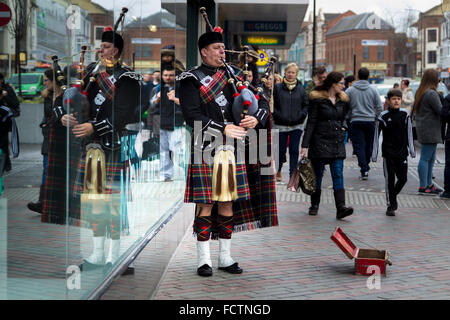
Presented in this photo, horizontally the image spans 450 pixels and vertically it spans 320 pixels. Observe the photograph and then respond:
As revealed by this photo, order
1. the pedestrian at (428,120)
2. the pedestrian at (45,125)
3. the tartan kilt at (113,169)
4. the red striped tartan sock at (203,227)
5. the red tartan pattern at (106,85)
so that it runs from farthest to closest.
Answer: the pedestrian at (428,120) < the red striped tartan sock at (203,227) < the tartan kilt at (113,169) < the red tartan pattern at (106,85) < the pedestrian at (45,125)

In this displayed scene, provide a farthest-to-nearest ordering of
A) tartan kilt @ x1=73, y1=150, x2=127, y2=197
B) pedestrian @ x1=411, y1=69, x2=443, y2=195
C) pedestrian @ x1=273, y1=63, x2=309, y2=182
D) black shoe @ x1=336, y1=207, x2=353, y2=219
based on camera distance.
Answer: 1. pedestrian @ x1=273, y1=63, x2=309, y2=182
2. pedestrian @ x1=411, y1=69, x2=443, y2=195
3. black shoe @ x1=336, y1=207, x2=353, y2=219
4. tartan kilt @ x1=73, y1=150, x2=127, y2=197

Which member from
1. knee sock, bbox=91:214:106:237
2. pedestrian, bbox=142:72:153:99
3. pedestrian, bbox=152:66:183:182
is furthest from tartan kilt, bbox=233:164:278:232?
knee sock, bbox=91:214:106:237

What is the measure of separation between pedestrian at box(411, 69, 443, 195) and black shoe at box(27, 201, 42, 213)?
898 cm

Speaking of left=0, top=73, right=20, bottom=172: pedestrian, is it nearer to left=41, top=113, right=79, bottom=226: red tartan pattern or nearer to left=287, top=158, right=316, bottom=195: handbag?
left=41, top=113, right=79, bottom=226: red tartan pattern

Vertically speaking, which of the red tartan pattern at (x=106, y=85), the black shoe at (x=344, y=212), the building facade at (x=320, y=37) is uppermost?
the building facade at (x=320, y=37)

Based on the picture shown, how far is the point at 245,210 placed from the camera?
639 cm

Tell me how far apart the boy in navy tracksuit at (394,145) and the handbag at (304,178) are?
3.43 feet

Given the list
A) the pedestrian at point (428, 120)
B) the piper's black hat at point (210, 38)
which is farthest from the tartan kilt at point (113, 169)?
the pedestrian at point (428, 120)

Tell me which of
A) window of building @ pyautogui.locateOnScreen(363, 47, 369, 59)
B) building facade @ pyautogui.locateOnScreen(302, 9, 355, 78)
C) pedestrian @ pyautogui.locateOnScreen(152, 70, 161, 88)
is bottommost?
pedestrian @ pyautogui.locateOnScreen(152, 70, 161, 88)

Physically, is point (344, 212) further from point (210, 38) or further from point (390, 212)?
point (210, 38)

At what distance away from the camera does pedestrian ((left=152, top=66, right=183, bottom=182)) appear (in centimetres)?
674

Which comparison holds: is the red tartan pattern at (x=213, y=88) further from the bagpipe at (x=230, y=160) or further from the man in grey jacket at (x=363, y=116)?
the man in grey jacket at (x=363, y=116)

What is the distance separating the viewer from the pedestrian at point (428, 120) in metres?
11.3

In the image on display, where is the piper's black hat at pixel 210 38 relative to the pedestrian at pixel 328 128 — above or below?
above
